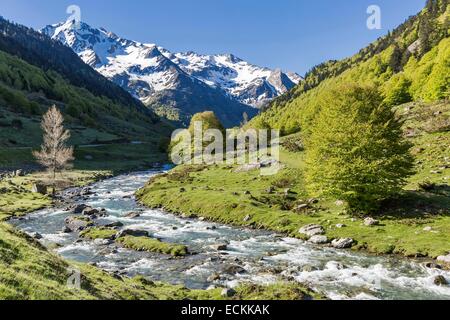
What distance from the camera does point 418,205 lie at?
146 feet

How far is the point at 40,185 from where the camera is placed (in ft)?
254

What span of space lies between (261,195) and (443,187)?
2437cm

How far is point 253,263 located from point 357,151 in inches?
819

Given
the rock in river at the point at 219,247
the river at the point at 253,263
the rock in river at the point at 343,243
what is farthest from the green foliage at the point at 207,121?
the rock in river at the point at 343,243

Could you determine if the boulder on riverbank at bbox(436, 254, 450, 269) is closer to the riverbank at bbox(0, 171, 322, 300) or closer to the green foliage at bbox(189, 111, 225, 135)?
the riverbank at bbox(0, 171, 322, 300)

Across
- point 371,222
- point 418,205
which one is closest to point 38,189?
point 371,222

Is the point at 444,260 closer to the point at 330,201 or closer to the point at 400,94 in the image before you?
the point at 330,201

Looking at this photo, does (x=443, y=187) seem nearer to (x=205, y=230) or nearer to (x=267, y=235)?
(x=267, y=235)

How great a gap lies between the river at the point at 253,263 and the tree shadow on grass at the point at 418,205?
34.0 ft

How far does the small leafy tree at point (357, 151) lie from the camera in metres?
44.7

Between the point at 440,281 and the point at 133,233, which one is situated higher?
the point at 133,233

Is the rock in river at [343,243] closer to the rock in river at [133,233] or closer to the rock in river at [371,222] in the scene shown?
the rock in river at [371,222]
